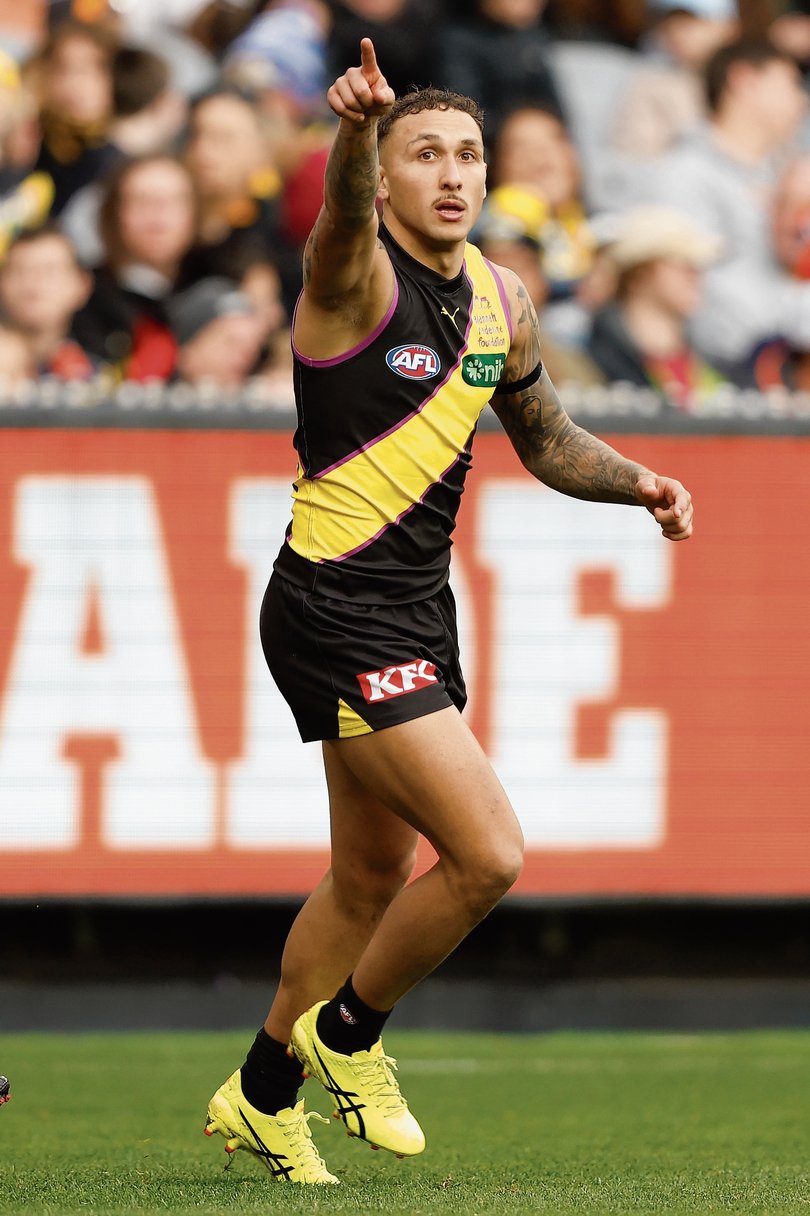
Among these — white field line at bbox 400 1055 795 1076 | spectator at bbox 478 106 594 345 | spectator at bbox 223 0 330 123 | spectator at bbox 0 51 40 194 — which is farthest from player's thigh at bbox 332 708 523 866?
spectator at bbox 223 0 330 123

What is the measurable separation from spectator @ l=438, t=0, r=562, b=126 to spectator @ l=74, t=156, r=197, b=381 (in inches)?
88.3

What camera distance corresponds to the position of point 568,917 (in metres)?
8.70

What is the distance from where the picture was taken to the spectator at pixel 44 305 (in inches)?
359

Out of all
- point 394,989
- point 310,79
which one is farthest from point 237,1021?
point 310,79

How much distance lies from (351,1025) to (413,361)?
5.30ft

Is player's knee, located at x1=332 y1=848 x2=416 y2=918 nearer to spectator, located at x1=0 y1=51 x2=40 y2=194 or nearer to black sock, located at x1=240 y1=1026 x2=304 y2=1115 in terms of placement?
black sock, located at x1=240 y1=1026 x2=304 y2=1115

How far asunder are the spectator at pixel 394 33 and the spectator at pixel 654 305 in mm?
1798

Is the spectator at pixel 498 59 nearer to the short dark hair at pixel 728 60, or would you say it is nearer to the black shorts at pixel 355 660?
the short dark hair at pixel 728 60

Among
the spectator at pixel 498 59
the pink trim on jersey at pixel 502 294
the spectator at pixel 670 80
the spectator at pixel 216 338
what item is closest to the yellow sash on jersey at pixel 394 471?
the pink trim on jersey at pixel 502 294

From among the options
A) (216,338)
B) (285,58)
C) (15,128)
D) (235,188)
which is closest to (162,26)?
(285,58)

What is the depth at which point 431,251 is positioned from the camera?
4.64 meters

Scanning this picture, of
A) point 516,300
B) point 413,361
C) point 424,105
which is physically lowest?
point 413,361

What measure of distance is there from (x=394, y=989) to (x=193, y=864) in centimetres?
354

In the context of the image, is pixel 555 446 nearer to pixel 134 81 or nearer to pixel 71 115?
pixel 71 115
